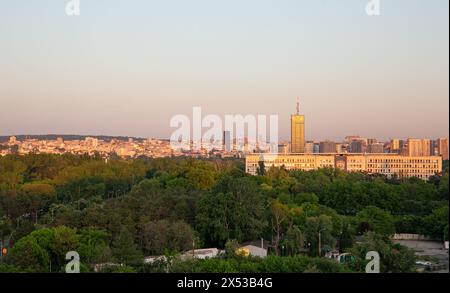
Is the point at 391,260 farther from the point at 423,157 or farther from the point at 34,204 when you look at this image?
the point at 423,157

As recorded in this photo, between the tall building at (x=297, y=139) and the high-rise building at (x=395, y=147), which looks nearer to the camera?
the tall building at (x=297, y=139)

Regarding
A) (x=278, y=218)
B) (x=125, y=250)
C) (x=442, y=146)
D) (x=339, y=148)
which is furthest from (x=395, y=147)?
(x=125, y=250)

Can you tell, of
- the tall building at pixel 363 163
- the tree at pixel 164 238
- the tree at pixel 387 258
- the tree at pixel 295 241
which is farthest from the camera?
the tall building at pixel 363 163

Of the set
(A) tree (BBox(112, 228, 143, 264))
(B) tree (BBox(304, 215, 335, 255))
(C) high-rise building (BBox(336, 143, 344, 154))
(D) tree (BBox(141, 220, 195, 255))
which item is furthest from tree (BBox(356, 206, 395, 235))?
(C) high-rise building (BBox(336, 143, 344, 154))

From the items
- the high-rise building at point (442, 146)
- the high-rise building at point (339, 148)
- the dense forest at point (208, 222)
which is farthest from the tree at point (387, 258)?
the high-rise building at point (339, 148)

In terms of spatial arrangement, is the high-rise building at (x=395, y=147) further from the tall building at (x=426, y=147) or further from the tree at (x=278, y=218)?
the tree at (x=278, y=218)

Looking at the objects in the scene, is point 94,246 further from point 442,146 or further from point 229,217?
point 442,146
